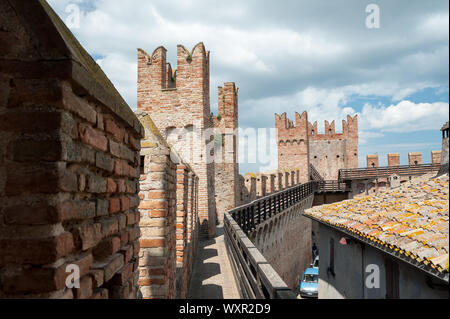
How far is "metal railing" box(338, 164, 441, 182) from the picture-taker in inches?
1138

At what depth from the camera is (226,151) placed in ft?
69.7

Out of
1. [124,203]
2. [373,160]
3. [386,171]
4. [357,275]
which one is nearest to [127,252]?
[124,203]

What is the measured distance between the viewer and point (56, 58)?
1498 millimetres

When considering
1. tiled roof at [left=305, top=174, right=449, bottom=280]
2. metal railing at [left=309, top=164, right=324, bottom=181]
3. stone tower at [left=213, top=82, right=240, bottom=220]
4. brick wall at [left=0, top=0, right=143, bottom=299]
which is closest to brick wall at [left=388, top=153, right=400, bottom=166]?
metal railing at [left=309, top=164, right=324, bottom=181]

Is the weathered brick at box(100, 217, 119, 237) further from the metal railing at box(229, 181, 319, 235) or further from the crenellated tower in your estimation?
the crenellated tower

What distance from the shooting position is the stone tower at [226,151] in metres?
20.5

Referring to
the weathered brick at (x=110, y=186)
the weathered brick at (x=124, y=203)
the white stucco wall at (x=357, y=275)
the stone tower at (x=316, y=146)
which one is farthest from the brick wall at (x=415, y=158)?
the weathered brick at (x=110, y=186)

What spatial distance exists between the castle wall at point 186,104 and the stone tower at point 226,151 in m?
2.61

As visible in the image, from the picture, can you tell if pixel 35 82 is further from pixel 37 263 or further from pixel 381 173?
pixel 381 173

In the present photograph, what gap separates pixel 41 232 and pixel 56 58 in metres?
0.73

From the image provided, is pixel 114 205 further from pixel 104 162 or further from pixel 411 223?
pixel 411 223

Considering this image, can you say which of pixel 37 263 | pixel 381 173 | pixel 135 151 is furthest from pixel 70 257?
pixel 381 173

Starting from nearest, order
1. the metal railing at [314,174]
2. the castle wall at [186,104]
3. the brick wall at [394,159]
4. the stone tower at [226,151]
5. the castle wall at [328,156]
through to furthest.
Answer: the castle wall at [186,104], the stone tower at [226,151], the brick wall at [394,159], the metal railing at [314,174], the castle wall at [328,156]

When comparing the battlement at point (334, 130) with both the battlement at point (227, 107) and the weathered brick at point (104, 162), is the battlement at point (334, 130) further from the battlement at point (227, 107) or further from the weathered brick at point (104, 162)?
the weathered brick at point (104, 162)
